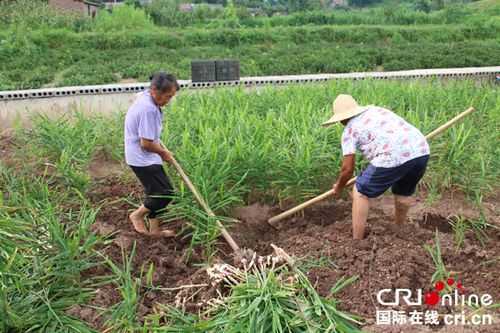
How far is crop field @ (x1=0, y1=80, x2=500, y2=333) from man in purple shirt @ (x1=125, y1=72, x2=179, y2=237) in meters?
0.11

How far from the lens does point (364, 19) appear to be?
793 inches

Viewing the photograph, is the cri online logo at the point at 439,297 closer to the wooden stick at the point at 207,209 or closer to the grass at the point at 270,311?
the grass at the point at 270,311

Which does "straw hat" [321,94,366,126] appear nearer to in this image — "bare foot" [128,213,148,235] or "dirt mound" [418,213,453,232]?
"dirt mound" [418,213,453,232]

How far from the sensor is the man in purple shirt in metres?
3.28

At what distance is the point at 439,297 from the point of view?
278 cm

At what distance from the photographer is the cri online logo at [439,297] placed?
275cm

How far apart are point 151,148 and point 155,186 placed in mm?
335

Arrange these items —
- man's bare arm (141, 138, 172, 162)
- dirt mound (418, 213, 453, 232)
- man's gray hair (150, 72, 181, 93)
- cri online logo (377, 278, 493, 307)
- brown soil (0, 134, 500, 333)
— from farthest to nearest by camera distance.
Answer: dirt mound (418, 213, 453, 232), man's bare arm (141, 138, 172, 162), man's gray hair (150, 72, 181, 93), brown soil (0, 134, 500, 333), cri online logo (377, 278, 493, 307)

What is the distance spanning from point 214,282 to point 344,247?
0.90 meters

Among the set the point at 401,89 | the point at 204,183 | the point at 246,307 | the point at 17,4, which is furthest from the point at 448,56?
the point at 17,4

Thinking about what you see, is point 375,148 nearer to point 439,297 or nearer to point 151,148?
point 439,297

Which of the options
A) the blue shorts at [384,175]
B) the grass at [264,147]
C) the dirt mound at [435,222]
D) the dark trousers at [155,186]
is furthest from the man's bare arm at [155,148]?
the dirt mound at [435,222]

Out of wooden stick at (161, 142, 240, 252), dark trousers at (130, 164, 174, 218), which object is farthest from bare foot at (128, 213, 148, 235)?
wooden stick at (161, 142, 240, 252)

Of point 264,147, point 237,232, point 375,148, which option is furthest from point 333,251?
point 264,147
